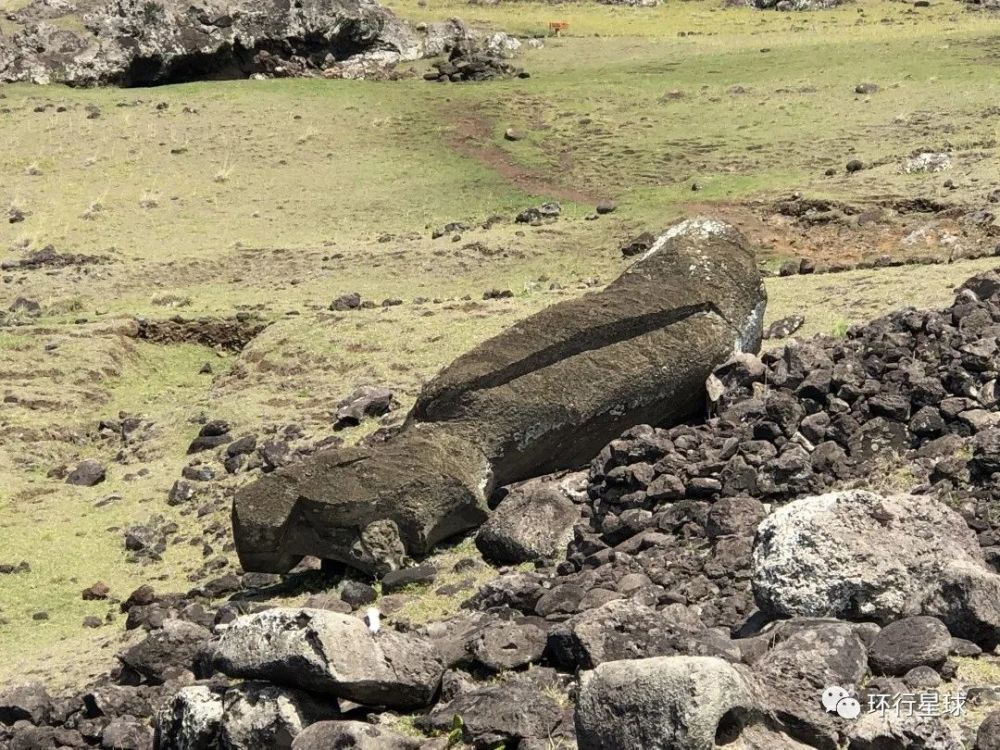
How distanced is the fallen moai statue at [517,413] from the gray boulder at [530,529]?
1.75 ft

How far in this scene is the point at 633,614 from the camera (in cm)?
799

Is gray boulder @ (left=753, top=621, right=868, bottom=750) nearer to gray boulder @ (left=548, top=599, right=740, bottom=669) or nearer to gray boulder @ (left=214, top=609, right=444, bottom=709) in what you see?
gray boulder @ (left=548, top=599, right=740, bottom=669)

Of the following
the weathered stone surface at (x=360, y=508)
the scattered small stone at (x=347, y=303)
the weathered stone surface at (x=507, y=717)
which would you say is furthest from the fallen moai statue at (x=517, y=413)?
the scattered small stone at (x=347, y=303)

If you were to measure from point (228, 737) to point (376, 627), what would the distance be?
915 mm

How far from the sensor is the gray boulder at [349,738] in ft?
Answer: 24.0

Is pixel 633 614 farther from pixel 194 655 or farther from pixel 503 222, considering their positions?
pixel 503 222

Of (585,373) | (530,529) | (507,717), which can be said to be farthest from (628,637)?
(585,373)

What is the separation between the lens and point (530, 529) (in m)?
11.2

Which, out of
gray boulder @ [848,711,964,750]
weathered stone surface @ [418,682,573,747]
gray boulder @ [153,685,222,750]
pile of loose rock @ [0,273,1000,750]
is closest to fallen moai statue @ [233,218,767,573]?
pile of loose rock @ [0,273,1000,750]

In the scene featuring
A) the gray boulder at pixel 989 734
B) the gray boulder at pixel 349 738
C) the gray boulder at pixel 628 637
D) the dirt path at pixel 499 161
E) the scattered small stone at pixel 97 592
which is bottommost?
the dirt path at pixel 499 161

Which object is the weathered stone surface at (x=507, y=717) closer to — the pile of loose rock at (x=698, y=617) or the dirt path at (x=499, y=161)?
the pile of loose rock at (x=698, y=617)

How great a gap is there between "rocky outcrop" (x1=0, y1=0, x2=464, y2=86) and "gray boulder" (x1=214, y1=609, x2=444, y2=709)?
32.5 meters

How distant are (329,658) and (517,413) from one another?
4984 mm

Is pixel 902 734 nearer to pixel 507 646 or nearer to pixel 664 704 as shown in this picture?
pixel 664 704
